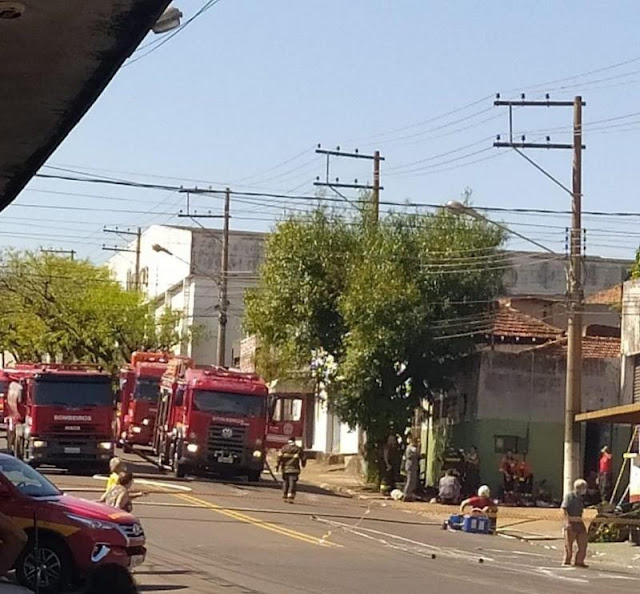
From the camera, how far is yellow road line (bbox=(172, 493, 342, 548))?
27.5 metres

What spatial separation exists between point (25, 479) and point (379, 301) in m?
26.1

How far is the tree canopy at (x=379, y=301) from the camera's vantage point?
4422cm

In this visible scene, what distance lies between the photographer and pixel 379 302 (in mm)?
43875

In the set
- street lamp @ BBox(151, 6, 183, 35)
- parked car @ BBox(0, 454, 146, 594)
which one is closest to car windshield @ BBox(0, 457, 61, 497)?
parked car @ BBox(0, 454, 146, 594)

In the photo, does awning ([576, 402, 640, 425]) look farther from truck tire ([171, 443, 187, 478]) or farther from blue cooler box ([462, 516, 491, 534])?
truck tire ([171, 443, 187, 478])

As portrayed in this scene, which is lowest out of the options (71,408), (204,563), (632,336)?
(204,563)

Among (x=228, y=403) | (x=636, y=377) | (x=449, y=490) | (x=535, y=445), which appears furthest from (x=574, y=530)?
(x=535, y=445)

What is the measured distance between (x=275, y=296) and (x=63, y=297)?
30.8 metres

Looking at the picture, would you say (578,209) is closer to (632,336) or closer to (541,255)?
(632,336)

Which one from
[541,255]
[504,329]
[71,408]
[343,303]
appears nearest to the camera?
[71,408]

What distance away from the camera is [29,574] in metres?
16.5

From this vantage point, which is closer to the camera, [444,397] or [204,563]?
[204,563]

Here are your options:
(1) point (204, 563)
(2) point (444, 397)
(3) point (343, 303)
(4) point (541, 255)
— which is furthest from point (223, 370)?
(4) point (541, 255)

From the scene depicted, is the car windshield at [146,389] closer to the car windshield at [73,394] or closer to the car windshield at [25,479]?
the car windshield at [73,394]
